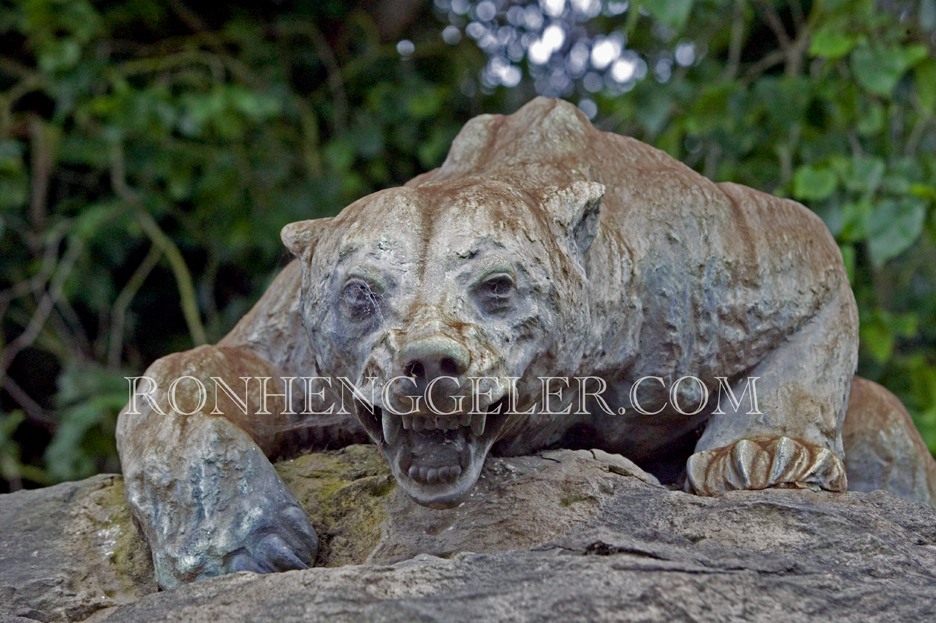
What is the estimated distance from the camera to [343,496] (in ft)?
6.73

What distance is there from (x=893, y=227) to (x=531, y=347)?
203 centimetres

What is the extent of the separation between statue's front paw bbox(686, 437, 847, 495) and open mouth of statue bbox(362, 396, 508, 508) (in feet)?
1.57

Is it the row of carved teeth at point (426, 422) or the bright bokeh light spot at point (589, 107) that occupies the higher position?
the bright bokeh light spot at point (589, 107)

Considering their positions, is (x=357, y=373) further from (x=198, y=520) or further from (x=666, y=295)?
(x=666, y=295)

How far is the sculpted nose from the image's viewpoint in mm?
1547

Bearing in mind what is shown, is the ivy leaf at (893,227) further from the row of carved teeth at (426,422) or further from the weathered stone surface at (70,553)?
the weathered stone surface at (70,553)

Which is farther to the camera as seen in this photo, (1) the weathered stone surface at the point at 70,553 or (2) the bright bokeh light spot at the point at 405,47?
(2) the bright bokeh light spot at the point at 405,47

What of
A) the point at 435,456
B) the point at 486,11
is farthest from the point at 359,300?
the point at 486,11

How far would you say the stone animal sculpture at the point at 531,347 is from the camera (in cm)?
→ 170

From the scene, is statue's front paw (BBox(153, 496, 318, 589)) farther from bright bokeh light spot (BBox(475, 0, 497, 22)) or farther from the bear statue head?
bright bokeh light spot (BBox(475, 0, 497, 22))

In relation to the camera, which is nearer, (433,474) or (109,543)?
(433,474)

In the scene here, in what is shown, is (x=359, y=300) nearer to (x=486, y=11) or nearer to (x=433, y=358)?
(x=433, y=358)

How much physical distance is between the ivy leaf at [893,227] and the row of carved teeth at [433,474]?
2.06m

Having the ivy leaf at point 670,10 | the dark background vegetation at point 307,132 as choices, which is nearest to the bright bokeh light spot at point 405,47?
the dark background vegetation at point 307,132
